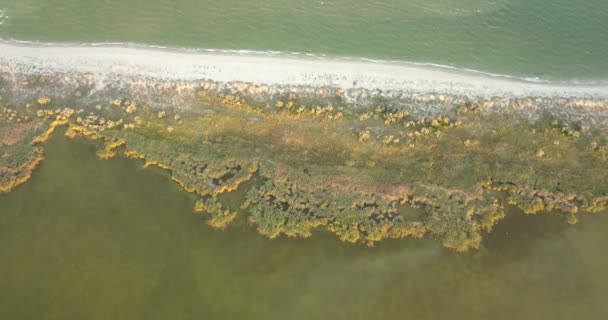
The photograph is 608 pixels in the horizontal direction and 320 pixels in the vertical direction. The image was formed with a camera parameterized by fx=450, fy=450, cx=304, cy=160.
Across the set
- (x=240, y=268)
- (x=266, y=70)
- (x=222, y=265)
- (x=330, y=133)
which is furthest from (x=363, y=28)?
(x=222, y=265)

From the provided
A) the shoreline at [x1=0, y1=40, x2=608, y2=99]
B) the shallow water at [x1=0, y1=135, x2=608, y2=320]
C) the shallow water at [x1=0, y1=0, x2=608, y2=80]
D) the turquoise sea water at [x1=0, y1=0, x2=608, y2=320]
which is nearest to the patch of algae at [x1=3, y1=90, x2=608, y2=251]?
the turquoise sea water at [x1=0, y1=0, x2=608, y2=320]

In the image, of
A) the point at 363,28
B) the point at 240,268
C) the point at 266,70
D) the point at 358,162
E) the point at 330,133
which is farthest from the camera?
the point at 363,28

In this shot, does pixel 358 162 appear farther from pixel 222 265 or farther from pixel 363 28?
pixel 363 28

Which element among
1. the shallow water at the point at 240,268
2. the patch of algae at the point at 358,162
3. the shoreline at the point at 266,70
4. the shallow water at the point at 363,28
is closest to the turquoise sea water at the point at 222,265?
the shallow water at the point at 240,268

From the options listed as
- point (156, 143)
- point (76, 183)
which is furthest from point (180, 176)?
point (76, 183)

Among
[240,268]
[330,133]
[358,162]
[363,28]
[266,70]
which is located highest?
[363,28]

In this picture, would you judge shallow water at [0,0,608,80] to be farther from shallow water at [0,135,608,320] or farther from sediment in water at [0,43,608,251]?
shallow water at [0,135,608,320]
